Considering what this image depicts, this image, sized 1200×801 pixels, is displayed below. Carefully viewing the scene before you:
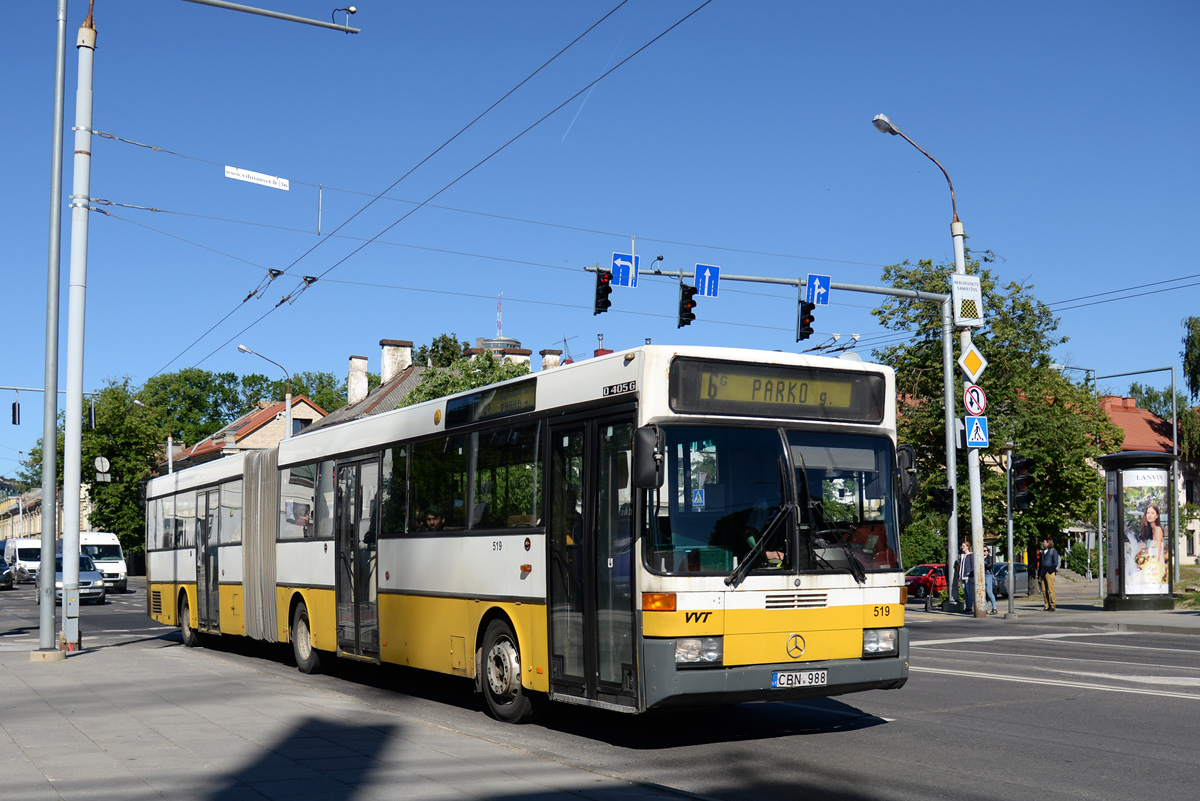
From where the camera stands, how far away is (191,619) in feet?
66.3

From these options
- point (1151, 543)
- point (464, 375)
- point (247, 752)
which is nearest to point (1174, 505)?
point (1151, 543)

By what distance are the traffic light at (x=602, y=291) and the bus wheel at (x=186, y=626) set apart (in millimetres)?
8505

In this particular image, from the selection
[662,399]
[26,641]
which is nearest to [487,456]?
[662,399]

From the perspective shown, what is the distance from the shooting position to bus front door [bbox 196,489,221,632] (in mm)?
18922

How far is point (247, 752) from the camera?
8.48 m

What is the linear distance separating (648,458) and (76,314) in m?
11.5

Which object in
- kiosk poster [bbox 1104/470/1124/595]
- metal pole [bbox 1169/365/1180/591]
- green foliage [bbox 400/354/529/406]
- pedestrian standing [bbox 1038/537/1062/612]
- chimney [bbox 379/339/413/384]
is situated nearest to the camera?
kiosk poster [bbox 1104/470/1124/595]

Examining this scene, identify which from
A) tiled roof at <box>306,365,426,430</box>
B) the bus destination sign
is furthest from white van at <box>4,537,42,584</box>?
the bus destination sign

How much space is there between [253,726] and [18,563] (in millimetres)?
52172

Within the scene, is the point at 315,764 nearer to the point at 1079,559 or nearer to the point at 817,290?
the point at 817,290

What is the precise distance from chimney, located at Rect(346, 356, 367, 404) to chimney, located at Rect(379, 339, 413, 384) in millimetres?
2633

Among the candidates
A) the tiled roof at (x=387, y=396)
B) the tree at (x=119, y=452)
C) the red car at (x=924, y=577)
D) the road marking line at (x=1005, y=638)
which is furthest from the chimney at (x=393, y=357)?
the road marking line at (x=1005, y=638)

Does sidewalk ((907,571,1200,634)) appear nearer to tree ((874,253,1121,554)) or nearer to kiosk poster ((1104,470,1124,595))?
kiosk poster ((1104,470,1124,595))

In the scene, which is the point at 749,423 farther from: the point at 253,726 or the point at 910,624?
the point at 910,624
